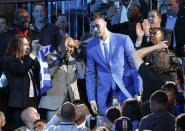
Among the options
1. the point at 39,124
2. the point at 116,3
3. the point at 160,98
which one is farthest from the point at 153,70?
the point at 116,3

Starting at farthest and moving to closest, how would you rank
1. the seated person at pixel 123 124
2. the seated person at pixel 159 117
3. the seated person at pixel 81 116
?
the seated person at pixel 81 116 → the seated person at pixel 159 117 → the seated person at pixel 123 124

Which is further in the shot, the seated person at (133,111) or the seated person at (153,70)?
the seated person at (153,70)

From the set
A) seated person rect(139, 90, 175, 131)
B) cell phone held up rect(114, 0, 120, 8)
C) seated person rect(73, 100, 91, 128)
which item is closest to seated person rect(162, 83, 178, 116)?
seated person rect(139, 90, 175, 131)

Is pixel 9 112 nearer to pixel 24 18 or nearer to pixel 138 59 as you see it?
pixel 24 18

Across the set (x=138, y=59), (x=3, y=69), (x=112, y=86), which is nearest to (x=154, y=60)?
(x=138, y=59)

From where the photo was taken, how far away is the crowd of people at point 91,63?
10906 mm

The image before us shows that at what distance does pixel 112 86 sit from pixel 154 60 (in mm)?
1023

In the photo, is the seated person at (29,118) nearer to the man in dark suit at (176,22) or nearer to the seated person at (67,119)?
the seated person at (67,119)

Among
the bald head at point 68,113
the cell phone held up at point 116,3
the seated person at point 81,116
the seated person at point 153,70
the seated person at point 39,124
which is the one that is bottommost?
the seated person at point 39,124

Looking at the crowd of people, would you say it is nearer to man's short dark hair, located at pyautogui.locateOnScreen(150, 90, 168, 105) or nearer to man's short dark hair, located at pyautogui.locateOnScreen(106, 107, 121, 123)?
man's short dark hair, located at pyautogui.locateOnScreen(106, 107, 121, 123)

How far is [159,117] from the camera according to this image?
923 cm

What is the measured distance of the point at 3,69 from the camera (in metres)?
12.3

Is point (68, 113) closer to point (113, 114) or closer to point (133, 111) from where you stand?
point (113, 114)

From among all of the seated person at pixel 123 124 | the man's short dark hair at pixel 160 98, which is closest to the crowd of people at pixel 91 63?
the man's short dark hair at pixel 160 98
